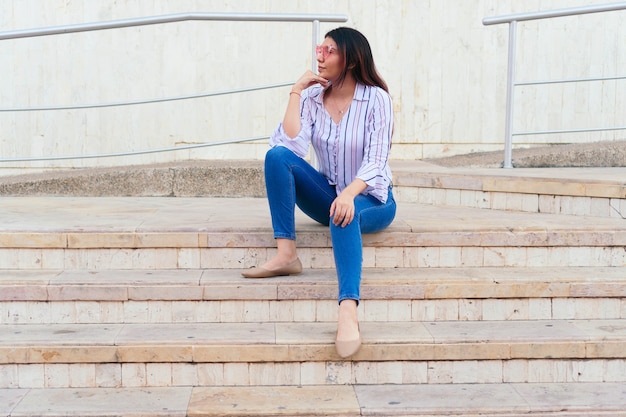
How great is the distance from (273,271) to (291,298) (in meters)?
0.15

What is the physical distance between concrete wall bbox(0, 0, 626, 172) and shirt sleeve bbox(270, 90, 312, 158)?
2.68 m

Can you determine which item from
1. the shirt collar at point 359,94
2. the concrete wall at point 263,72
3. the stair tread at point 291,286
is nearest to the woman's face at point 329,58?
the shirt collar at point 359,94

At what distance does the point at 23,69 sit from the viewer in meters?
5.99

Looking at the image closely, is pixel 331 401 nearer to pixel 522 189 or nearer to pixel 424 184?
pixel 522 189

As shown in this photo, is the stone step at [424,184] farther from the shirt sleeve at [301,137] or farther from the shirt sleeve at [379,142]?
the shirt sleeve at [301,137]

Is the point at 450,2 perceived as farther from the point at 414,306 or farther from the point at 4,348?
the point at 4,348

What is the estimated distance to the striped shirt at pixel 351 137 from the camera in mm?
3326

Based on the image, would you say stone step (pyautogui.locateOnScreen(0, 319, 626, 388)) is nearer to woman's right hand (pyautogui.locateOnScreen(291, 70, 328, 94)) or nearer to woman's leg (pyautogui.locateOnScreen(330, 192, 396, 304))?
woman's leg (pyautogui.locateOnScreen(330, 192, 396, 304))

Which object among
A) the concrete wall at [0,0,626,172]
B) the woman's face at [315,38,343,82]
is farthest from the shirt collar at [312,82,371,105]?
the concrete wall at [0,0,626,172]

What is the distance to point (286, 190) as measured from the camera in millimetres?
3330

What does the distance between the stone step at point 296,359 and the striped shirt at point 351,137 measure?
0.68 m

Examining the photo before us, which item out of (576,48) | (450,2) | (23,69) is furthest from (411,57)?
(23,69)

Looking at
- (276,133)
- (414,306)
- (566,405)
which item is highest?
(276,133)

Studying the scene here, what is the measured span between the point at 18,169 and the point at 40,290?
301 centimetres
